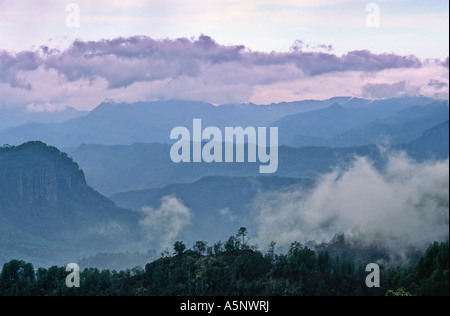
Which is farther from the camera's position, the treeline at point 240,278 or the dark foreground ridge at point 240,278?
the treeline at point 240,278

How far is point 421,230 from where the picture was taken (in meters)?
145

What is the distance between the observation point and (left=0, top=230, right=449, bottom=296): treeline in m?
77.1

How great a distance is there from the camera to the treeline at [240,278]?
253 ft

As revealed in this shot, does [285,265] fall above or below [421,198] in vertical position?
below

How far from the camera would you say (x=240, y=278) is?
84.4 meters

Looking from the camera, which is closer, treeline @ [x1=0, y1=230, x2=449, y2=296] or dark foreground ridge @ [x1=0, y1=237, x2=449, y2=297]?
dark foreground ridge @ [x1=0, y1=237, x2=449, y2=297]

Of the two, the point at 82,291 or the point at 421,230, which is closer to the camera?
the point at 82,291
